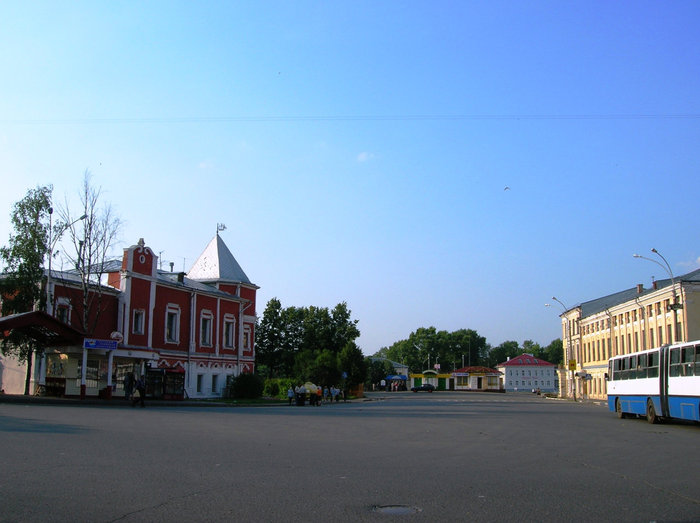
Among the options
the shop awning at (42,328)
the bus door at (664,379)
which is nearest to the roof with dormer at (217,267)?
the shop awning at (42,328)

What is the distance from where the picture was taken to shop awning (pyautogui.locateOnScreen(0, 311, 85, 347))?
104 ft

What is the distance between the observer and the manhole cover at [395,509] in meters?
7.93

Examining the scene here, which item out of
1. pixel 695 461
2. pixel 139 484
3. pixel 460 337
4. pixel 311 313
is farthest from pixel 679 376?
pixel 460 337

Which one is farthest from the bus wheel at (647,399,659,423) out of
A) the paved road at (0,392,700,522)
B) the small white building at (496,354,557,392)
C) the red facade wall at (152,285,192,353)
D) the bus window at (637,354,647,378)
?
the small white building at (496,354,557,392)

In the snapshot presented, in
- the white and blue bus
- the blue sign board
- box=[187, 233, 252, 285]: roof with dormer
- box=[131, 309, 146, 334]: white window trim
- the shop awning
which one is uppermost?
box=[187, 233, 252, 285]: roof with dormer

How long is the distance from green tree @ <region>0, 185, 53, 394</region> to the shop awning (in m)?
1.11

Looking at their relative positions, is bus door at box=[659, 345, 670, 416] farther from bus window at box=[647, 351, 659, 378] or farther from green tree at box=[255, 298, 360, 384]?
green tree at box=[255, 298, 360, 384]

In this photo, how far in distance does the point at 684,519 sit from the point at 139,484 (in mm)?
7183

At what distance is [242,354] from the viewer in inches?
2222

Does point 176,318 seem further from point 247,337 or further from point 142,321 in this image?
point 247,337

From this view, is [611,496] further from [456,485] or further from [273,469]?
[273,469]

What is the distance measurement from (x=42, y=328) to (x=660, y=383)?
3021 centimetres

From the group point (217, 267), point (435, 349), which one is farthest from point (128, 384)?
point (435, 349)

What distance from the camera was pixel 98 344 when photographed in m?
36.3
